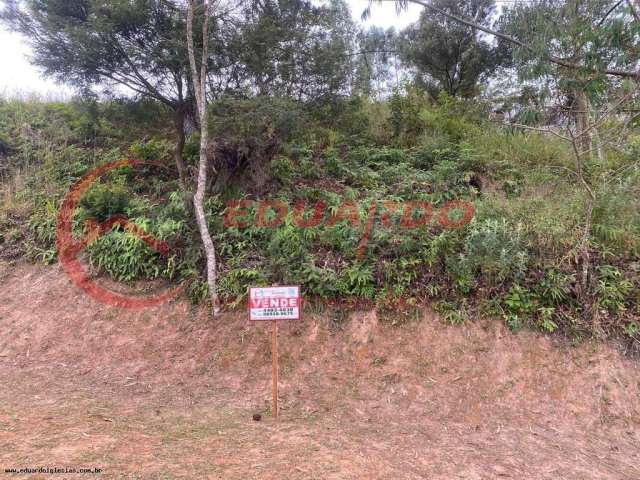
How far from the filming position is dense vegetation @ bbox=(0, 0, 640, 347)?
17.9 ft

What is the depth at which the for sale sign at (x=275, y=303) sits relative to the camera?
4.44m

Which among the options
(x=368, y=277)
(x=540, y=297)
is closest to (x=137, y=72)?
(x=368, y=277)

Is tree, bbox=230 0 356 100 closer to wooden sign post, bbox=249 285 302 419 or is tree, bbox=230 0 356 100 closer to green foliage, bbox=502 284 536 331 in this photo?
wooden sign post, bbox=249 285 302 419

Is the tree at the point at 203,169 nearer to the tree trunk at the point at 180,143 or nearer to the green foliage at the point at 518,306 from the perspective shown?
the tree trunk at the point at 180,143

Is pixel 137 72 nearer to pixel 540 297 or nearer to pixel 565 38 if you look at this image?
pixel 565 38

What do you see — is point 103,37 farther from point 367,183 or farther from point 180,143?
point 367,183

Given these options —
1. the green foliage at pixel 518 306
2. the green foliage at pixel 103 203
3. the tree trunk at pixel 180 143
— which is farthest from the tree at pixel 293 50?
the green foliage at pixel 518 306

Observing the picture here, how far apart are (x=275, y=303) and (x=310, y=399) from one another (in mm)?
1378

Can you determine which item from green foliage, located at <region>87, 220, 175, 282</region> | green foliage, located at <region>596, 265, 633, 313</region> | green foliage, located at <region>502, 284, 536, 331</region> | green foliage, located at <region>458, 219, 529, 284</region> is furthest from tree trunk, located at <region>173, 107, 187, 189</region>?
green foliage, located at <region>596, 265, 633, 313</region>

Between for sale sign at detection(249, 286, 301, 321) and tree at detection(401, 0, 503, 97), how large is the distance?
8960mm

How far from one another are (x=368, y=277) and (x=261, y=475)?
3.09 m

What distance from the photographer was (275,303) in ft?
14.6

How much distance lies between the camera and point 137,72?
7.45 meters

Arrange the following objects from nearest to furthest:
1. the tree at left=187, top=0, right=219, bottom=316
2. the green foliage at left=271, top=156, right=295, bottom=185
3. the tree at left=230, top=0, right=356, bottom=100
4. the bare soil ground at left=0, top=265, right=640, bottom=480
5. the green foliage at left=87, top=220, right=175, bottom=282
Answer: the bare soil ground at left=0, top=265, right=640, bottom=480, the tree at left=187, top=0, right=219, bottom=316, the green foliage at left=87, top=220, right=175, bottom=282, the tree at left=230, top=0, right=356, bottom=100, the green foliage at left=271, top=156, right=295, bottom=185
